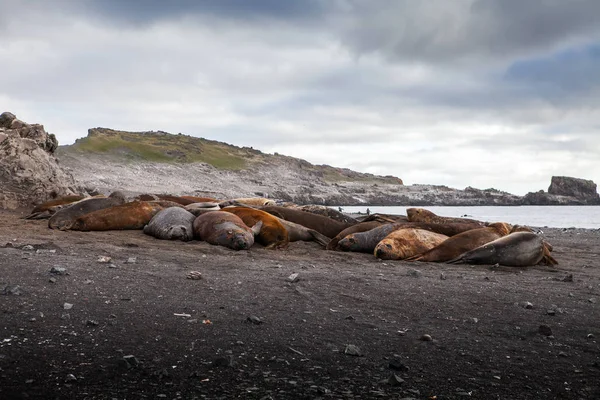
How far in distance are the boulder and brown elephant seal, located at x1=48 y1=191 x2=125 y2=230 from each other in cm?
8617

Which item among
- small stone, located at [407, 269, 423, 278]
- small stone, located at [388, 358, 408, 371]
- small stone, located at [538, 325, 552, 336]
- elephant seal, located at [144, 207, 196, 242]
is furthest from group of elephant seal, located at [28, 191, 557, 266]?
small stone, located at [388, 358, 408, 371]

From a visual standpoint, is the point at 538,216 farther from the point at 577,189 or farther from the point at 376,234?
the point at 577,189

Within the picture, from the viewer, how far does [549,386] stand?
3.49 m

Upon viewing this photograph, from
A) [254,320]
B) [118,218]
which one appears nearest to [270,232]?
[118,218]

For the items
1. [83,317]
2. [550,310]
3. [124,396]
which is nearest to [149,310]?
[83,317]

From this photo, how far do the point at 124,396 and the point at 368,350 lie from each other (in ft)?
5.92

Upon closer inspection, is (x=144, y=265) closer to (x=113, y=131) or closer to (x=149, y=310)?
(x=149, y=310)

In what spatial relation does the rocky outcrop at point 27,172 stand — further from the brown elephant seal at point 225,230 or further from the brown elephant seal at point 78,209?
the brown elephant seal at point 225,230

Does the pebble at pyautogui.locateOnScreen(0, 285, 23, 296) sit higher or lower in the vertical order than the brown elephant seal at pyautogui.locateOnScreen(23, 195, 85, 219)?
lower

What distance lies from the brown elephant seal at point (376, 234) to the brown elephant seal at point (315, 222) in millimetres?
1513

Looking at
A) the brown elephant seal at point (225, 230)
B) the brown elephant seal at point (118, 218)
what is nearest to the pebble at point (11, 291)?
the brown elephant seal at point (225, 230)

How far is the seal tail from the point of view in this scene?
37.7 ft

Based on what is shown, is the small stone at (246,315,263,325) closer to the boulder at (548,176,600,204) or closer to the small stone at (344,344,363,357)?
the small stone at (344,344,363,357)

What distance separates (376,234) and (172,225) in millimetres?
4172
